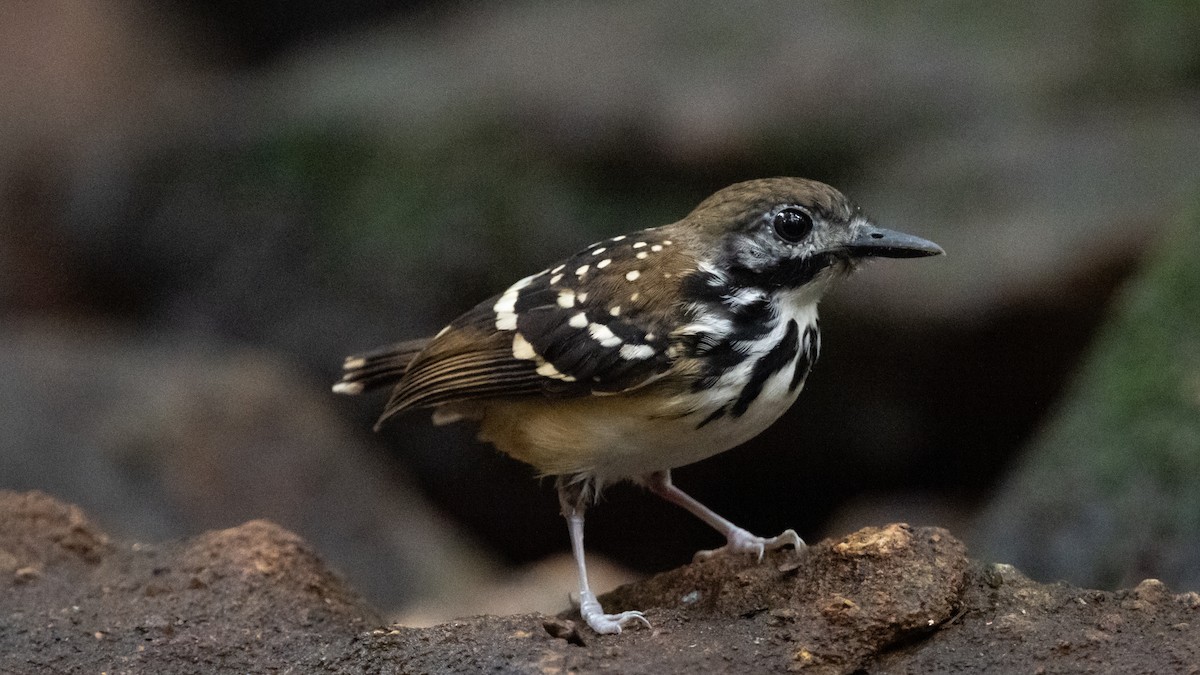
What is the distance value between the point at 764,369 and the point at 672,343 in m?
0.30

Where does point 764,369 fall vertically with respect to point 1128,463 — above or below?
above

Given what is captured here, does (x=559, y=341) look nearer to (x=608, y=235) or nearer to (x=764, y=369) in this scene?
(x=764, y=369)

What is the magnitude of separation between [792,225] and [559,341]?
0.85 metres

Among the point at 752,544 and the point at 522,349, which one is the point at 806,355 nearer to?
the point at 752,544

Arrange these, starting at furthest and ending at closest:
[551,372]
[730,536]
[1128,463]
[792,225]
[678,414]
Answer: [1128,463]
[730,536]
[551,372]
[792,225]
[678,414]

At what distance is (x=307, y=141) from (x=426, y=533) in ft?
13.1

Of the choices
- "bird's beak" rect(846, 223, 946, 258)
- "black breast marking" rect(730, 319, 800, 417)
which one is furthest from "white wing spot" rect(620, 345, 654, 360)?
"bird's beak" rect(846, 223, 946, 258)

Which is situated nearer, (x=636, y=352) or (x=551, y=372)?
(x=636, y=352)

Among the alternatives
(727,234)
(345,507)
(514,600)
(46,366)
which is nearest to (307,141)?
(46,366)

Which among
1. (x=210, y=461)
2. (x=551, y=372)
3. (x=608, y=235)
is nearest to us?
(x=551, y=372)

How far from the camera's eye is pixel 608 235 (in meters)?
8.84

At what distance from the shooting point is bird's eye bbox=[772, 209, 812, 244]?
407 cm

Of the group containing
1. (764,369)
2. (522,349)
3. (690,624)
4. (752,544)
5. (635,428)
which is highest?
(522,349)

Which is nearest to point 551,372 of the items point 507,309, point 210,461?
point 507,309
